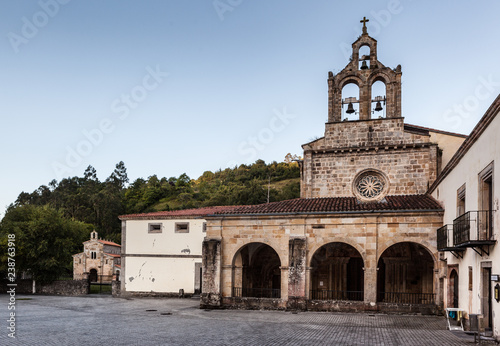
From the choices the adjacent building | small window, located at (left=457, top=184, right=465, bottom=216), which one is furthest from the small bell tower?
the adjacent building

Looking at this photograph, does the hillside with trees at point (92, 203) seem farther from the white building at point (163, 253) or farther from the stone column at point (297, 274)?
the stone column at point (297, 274)

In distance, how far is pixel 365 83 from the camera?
2620 centimetres

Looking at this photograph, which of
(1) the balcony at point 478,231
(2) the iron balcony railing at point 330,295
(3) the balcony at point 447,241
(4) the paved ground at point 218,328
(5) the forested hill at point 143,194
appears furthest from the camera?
(5) the forested hill at point 143,194

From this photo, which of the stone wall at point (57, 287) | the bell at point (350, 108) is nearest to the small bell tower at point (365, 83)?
the bell at point (350, 108)

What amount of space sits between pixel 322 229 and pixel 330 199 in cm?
394

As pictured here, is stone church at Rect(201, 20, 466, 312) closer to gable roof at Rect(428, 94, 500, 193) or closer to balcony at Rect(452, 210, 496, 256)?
gable roof at Rect(428, 94, 500, 193)

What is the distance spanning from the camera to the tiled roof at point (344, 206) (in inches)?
835

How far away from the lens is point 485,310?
1348cm

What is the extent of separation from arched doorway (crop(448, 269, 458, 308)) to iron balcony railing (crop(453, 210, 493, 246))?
3983 millimetres

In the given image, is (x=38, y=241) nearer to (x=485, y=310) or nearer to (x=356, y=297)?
(x=356, y=297)

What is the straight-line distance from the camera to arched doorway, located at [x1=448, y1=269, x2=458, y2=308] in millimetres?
18297

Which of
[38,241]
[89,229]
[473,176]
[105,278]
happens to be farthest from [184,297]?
[89,229]

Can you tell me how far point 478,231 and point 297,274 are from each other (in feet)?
31.9

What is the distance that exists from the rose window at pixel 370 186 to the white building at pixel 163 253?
10.0m
